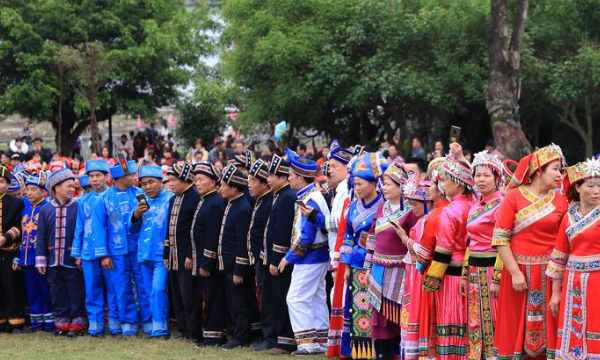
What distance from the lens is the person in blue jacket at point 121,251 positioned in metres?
10.6

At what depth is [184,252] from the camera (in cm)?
1008

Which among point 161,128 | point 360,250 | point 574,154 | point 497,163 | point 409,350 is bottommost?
point 409,350

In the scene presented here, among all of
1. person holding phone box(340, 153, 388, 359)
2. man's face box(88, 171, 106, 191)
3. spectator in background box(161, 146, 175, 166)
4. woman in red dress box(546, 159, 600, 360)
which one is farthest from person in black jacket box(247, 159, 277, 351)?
spectator in background box(161, 146, 175, 166)

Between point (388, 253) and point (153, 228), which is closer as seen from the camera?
point (388, 253)

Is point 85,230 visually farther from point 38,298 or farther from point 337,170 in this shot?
point 337,170

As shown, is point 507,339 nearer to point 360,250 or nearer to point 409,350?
point 409,350

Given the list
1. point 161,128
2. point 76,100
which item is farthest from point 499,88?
point 161,128

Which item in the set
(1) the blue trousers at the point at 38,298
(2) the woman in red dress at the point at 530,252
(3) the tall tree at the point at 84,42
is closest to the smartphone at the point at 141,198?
(1) the blue trousers at the point at 38,298

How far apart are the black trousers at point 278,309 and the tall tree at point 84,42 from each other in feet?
61.5

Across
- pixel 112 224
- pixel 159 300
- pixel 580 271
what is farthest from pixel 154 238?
pixel 580 271

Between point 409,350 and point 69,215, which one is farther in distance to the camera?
point 69,215

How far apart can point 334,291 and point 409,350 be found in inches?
58.8

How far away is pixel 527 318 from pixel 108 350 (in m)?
4.88

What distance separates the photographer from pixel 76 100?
27734 millimetres
